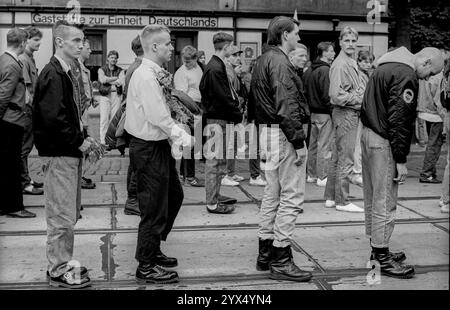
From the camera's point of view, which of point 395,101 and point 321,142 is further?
point 321,142

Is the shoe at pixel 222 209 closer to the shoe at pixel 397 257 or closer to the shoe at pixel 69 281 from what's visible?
the shoe at pixel 397 257

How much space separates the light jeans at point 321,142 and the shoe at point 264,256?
3722 mm

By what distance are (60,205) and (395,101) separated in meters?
2.97

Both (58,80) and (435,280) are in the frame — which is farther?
(435,280)

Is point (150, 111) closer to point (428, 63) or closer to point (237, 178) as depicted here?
point (428, 63)

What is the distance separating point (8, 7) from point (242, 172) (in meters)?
13.3

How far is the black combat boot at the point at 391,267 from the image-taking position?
5.42m

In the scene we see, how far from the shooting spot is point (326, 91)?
9.10 meters

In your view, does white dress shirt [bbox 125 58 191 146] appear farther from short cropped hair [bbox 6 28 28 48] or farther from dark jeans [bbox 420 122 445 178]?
dark jeans [bbox 420 122 445 178]

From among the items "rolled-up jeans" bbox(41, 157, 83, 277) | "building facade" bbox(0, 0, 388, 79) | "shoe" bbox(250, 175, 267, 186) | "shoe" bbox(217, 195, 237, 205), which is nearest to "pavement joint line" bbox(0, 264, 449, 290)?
"rolled-up jeans" bbox(41, 157, 83, 277)

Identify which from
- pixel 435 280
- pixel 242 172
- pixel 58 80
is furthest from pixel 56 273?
pixel 242 172

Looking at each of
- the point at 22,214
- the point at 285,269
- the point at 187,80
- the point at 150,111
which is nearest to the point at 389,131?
the point at 285,269

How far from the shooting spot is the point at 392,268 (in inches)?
215

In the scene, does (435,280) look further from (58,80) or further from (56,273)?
(58,80)
